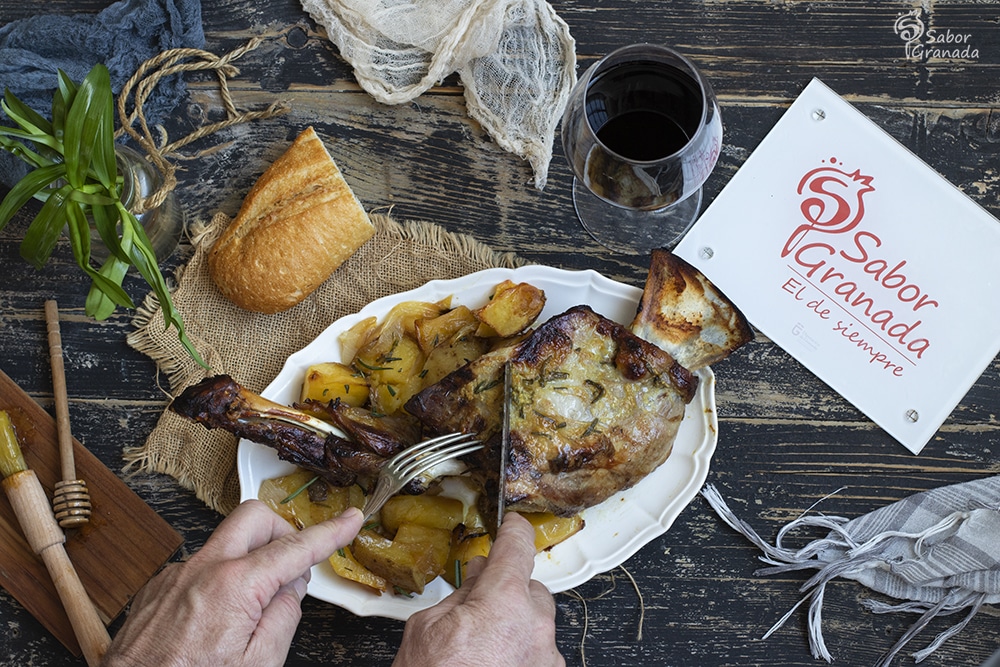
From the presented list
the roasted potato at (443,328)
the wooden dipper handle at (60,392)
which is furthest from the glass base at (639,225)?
the wooden dipper handle at (60,392)

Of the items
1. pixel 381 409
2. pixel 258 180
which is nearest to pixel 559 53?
pixel 258 180

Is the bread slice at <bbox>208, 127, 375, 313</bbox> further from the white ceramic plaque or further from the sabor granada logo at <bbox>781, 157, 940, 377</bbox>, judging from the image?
the sabor granada logo at <bbox>781, 157, 940, 377</bbox>

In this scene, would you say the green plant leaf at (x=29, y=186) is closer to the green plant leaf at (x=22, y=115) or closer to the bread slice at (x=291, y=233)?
the green plant leaf at (x=22, y=115)

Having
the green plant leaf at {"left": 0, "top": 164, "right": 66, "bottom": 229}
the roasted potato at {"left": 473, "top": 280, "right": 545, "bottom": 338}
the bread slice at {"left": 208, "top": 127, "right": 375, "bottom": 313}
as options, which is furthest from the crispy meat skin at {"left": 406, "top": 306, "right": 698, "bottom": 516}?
the green plant leaf at {"left": 0, "top": 164, "right": 66, "bottom": 229}

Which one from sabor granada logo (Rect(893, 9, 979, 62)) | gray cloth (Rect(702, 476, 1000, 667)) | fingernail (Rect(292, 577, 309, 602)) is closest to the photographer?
fingernail (Rect(292, 577, 309, 602))

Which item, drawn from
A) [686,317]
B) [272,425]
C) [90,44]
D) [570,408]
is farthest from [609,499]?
[90,44]
